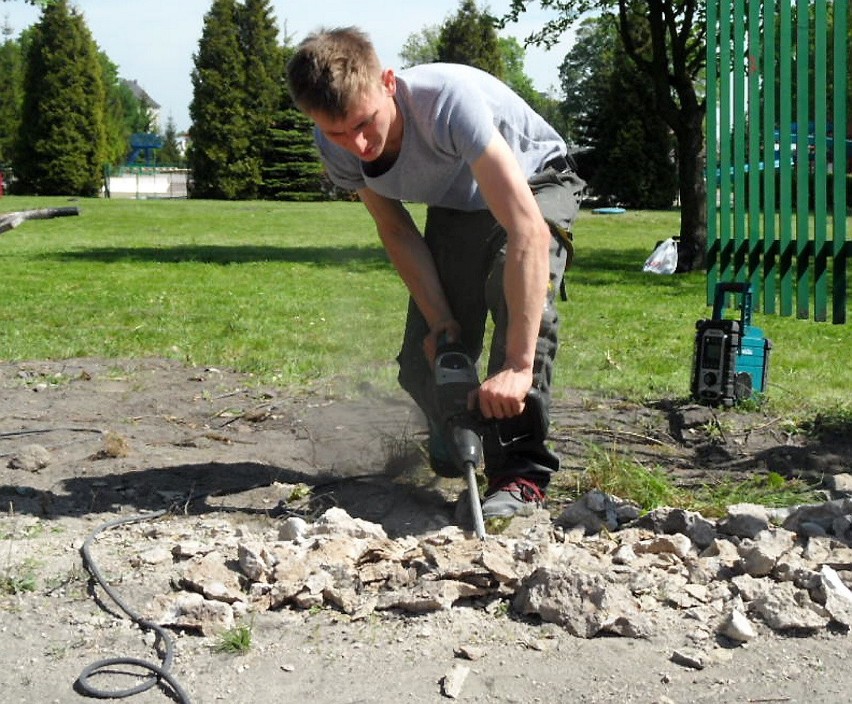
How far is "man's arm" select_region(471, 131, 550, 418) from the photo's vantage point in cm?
312

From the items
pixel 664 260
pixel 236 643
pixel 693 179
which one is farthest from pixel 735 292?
pixel 693 179

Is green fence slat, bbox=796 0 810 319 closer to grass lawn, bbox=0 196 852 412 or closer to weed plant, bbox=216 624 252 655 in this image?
grass lawn, bbox=0 196 852 412

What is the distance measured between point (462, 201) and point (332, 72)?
2.80 ft

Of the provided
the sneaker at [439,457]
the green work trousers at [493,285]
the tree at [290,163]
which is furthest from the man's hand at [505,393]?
the tree at [290,163]

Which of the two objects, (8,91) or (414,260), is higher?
(8,91)

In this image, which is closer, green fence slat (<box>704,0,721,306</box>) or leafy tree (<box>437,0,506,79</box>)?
green fence slat (<box>704,0,721,306</box>)

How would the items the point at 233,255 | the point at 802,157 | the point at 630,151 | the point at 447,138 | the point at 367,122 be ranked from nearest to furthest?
the point at 367,122 → the point at 447,138 → the point at 802,157 → the point at 233,255 → the point at 630,151

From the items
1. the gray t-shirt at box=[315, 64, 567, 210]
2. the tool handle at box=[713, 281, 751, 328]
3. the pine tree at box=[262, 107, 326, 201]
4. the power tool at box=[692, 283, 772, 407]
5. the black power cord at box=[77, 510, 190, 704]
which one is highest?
the pine tree at box=[262, 107, 326, 201]

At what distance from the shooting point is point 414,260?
3.80 metres

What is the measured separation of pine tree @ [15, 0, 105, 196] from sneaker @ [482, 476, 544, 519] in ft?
107

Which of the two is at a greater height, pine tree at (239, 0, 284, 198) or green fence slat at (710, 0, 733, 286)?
pine tree at (239, 0, 284, 198)

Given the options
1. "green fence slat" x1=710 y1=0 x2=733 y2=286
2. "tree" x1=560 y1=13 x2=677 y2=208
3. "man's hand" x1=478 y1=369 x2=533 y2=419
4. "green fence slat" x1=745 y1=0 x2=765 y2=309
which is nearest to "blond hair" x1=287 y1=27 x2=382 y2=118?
"man's hand" x1=478 y1=369 x2=533 y2=419

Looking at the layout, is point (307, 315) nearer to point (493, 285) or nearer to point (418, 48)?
point (493, 285)

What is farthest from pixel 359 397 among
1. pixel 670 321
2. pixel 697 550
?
pixel 670 321
